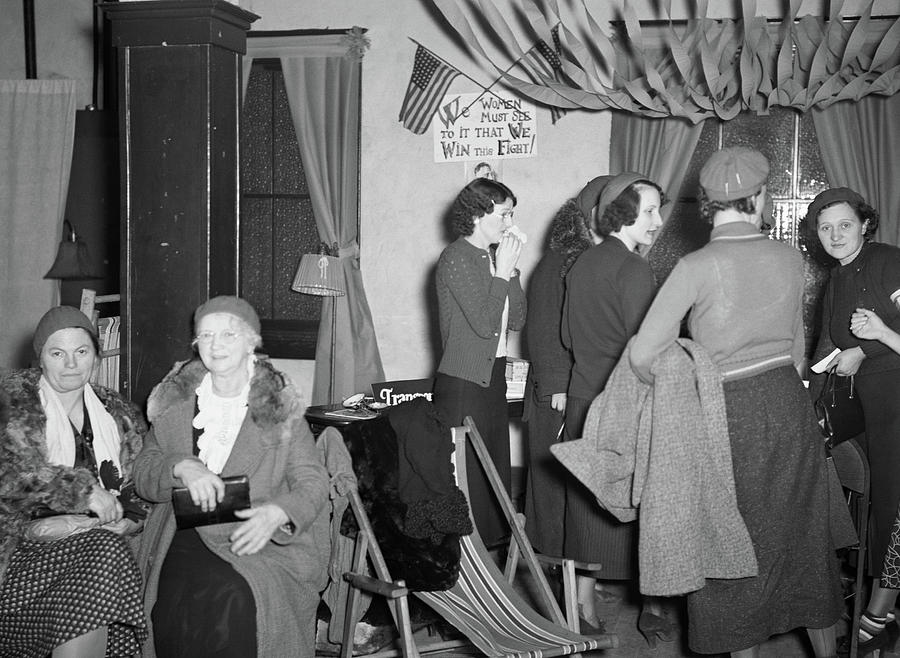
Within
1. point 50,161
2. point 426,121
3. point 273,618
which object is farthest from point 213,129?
point 50,161

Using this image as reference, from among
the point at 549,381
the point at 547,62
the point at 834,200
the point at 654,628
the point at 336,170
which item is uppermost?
the point at 547,62

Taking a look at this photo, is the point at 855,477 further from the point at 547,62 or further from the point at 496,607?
the point at 547,62

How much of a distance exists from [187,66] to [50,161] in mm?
3428

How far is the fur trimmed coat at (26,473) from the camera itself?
114 inches

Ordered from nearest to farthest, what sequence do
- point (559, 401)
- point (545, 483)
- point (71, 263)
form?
1. point (559, 401)
2. point (545, 483)
3. point (71, 263)

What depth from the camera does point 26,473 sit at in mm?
2945

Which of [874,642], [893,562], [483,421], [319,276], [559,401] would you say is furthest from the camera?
[319,276]

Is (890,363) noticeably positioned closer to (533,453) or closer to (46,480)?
(533,453)

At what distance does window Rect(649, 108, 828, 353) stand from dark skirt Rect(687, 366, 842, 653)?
2737 millimetres

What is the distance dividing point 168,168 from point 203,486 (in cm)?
147

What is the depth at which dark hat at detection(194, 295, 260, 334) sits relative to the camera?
10.2 feet

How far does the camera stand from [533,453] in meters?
4.35

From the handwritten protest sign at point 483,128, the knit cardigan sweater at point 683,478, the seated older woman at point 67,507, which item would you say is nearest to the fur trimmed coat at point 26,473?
the seated older woman at point 67,507

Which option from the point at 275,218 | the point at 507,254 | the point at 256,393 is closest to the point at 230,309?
the point at 256,393
